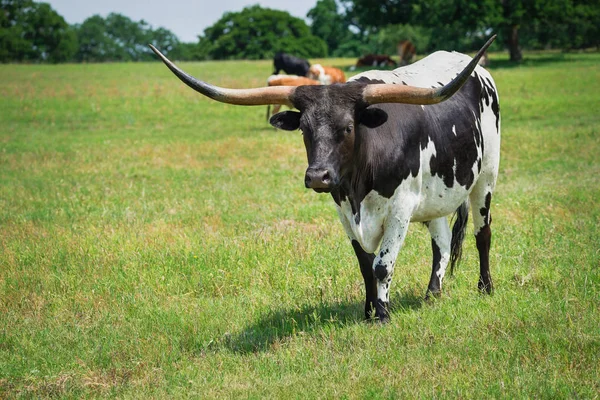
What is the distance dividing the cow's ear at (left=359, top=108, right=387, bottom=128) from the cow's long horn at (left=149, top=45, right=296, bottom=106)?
618 mm

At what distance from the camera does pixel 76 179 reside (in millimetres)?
14266

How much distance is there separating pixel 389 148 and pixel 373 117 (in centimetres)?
38

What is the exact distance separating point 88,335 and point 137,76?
35196 millimetres

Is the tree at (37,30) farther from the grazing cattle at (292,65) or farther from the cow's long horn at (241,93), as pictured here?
the cow's long horn at (241,93)

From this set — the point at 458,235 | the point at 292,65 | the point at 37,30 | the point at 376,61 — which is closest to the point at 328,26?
the point at 37,30

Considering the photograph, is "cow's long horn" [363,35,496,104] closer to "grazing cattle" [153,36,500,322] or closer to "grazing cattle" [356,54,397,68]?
"grazing cattle" [153,36,500,322]

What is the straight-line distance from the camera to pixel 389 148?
5898 millimetres

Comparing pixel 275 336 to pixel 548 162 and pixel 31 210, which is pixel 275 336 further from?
pixel 548 162

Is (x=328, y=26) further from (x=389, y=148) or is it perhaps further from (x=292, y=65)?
(x=389, y=148)

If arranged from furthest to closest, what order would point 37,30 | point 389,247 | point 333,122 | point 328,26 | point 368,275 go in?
1. point 328,26
2. point 37,30
3. point 368,275
4. point 389,247
5. point 333,122

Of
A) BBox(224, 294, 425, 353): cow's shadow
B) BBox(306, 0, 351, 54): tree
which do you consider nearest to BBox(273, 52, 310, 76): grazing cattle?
BBox(224, 294, 425, 353): cow's shadow

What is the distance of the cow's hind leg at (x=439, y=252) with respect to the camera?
6.97 m

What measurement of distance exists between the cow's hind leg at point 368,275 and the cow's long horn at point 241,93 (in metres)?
1.41

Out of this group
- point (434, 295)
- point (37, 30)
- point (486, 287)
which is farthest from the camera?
point (37, 30)
